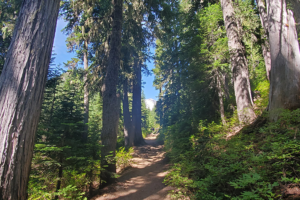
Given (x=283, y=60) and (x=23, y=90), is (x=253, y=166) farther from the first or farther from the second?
(x=23, y=90)

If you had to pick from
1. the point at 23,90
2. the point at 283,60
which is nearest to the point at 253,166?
the point at 283,60

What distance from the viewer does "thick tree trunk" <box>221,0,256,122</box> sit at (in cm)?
620

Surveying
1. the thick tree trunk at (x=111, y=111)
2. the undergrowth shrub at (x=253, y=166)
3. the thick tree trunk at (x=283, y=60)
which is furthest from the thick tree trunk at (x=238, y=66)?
the thick tree trunk at (x=111, y=111)

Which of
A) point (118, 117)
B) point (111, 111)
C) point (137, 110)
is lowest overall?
point (118, 117)

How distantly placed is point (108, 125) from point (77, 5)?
6.63 metres

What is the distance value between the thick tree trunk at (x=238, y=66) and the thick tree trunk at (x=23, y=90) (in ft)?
22.1

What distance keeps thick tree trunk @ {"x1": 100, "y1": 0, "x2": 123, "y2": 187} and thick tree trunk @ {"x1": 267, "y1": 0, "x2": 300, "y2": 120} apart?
18.7 feet

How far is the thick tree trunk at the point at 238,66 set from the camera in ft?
20.4

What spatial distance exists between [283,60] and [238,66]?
236cm

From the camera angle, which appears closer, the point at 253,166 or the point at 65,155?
the point at 253,166

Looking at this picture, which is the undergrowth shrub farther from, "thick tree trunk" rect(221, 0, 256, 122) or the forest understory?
"thick tree trunk" rect(221, 0, 256, 122)

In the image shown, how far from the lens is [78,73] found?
11.5 meters

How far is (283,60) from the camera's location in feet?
13.8

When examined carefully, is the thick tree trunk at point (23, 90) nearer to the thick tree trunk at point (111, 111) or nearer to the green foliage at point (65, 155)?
the green foliage at point (65, 155)
